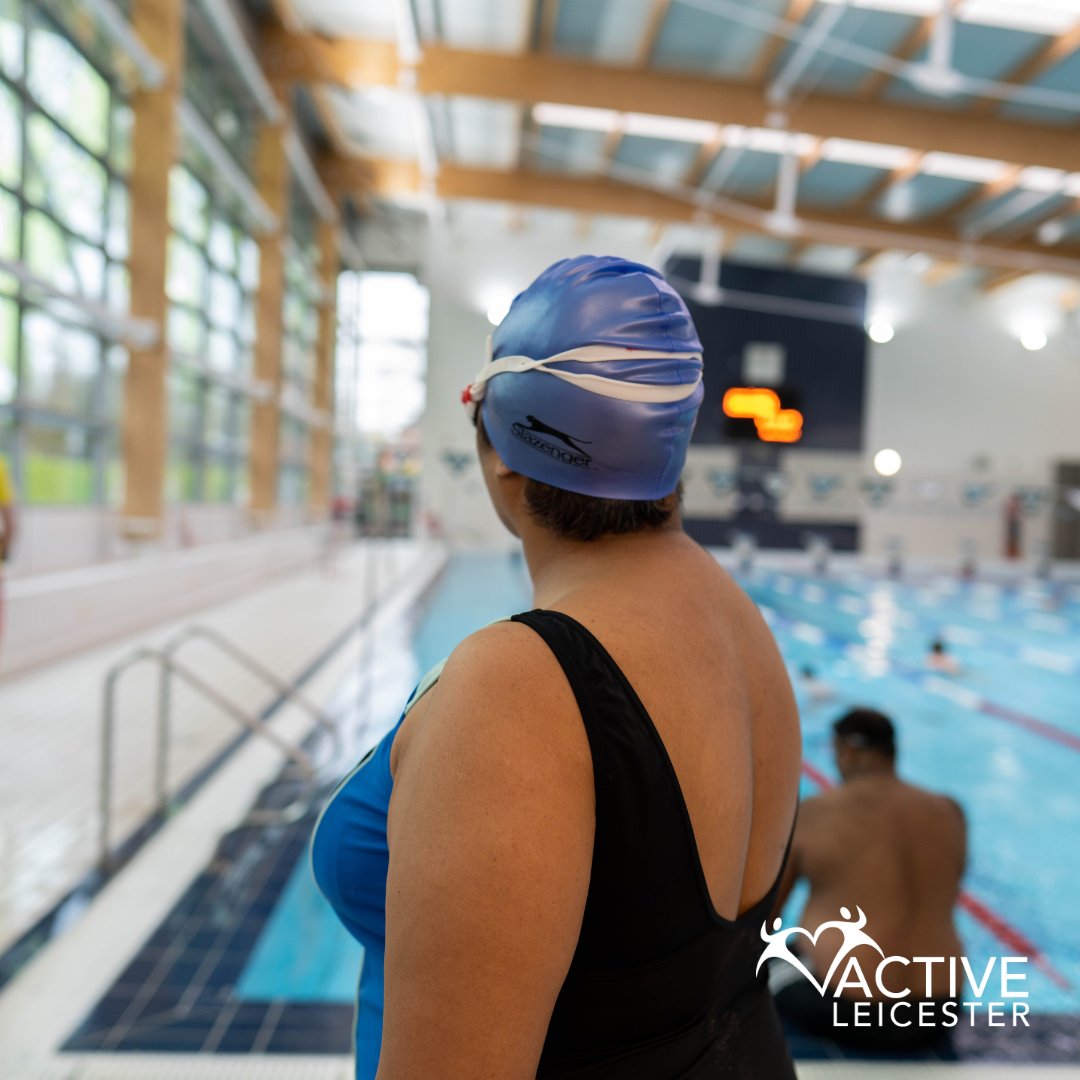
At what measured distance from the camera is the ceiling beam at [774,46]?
9.41 meters

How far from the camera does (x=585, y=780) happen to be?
603 mm

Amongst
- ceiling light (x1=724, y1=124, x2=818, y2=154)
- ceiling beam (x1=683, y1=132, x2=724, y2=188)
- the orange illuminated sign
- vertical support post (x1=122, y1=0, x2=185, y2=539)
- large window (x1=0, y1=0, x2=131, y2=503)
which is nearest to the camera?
large window (x1=0, y1=0, x2=131, y2=503)

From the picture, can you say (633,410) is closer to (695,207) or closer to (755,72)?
(755,72)

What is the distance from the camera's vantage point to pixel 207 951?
114 inches

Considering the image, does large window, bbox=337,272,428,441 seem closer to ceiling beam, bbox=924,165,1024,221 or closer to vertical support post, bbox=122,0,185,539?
vertical support post, bbox=122,0,185,539

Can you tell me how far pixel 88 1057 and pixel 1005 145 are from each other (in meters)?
12.9

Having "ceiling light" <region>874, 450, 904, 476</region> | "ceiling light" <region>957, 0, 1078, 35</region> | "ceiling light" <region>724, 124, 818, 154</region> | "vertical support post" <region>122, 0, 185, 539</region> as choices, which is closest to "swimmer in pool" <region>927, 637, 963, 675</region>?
"ceiling light" <region>957, 0, 1078, 35</region>

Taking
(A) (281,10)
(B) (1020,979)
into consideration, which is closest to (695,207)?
(A) (281,10)

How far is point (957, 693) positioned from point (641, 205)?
9886 mm

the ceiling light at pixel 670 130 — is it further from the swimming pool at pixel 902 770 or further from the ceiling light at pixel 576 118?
the swimming pool at pixel 902 770

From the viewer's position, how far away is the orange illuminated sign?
17.9m

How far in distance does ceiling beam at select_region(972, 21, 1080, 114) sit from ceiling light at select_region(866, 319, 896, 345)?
11274 millimetres

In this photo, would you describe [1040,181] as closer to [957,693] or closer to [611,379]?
[957,693]

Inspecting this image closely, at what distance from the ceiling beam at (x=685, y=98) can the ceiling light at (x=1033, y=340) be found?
12.1m
